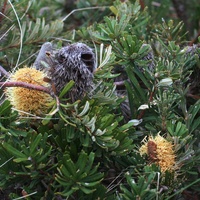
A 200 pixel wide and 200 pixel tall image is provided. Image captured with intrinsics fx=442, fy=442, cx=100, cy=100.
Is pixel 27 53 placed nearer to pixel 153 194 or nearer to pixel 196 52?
pixel 196 52

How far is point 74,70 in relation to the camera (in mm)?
804

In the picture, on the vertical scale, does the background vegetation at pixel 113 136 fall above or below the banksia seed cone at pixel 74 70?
below

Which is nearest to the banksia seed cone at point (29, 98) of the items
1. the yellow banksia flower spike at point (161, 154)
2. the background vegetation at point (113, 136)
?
the background vegetation at point (113, 136)

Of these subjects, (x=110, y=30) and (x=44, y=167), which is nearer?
(x=44, y=167)

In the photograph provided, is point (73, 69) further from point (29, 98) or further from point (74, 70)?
point (29, 98)

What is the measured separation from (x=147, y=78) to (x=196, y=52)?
0.15 m

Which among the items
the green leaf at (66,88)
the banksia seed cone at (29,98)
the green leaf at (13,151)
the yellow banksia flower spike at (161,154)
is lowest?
the yellow banksia flower spike at (161,154)

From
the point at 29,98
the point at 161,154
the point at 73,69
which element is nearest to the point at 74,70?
the point at 73,69

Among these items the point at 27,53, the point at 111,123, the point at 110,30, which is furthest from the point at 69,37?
the point at 111,123

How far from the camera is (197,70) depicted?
39.7 inches

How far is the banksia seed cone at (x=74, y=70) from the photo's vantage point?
80cm

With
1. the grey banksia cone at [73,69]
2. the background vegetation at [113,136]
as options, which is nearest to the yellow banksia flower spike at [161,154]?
the background vegetation at [113,136]

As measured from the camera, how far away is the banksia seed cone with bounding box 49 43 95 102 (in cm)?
80

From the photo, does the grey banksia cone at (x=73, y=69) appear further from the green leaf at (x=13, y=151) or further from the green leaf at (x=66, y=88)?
the green leaf at (x=13, y=151)
